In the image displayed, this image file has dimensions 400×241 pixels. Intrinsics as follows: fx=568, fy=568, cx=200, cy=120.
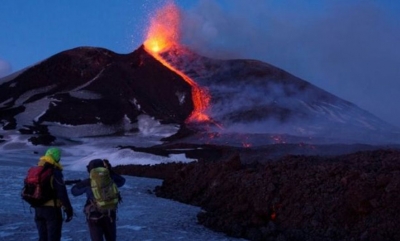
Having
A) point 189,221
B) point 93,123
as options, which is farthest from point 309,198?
point 93,123

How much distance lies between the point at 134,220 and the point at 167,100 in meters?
77.5

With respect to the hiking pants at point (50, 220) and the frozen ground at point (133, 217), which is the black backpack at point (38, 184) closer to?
the hiking pants at point (50, 220)

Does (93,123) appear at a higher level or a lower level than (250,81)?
lower

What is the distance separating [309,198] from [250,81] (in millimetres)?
91207

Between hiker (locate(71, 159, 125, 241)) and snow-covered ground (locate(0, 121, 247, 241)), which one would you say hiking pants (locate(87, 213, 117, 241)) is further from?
snow-covered ground (locate(0, 121, 247, 241))

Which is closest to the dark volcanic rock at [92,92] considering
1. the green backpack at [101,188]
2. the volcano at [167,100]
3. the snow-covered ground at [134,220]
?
the volcano at [167,100]

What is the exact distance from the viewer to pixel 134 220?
1477 cm

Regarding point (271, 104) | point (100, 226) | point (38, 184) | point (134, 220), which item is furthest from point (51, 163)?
point (271, 104)

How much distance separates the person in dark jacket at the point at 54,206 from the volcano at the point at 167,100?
53.7 metres

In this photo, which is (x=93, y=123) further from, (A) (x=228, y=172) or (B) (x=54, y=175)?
(B) (x=54, y=175)

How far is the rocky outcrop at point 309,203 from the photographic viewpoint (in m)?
12.4

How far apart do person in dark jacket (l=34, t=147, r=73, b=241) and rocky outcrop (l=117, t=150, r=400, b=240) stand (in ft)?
18.5

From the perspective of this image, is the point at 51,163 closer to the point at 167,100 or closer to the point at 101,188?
the point at 101,188

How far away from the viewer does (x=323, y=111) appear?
9212 centimetres
